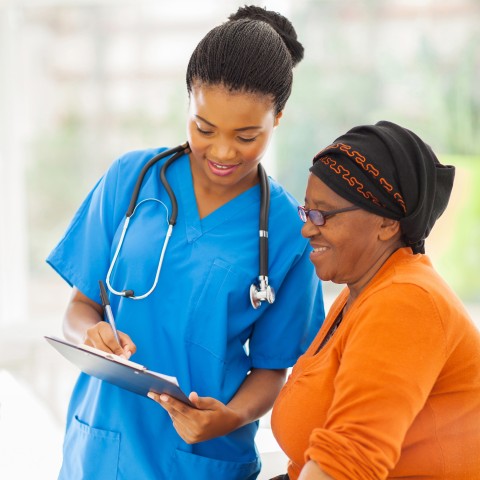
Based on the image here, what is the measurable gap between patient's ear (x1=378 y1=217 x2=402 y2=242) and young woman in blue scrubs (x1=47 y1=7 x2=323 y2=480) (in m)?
0.29

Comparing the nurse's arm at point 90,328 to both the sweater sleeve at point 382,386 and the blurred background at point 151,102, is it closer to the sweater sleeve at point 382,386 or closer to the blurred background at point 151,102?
the sweater sleeve at point 382,386

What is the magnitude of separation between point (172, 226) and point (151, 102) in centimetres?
221

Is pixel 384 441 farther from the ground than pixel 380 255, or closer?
closer

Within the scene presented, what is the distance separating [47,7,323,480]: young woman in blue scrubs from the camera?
4.87ft

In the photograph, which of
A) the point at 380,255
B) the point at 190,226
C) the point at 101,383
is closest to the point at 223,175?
the point at 190,226

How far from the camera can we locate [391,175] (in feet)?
4.24

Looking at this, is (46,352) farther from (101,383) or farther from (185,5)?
(101,383)

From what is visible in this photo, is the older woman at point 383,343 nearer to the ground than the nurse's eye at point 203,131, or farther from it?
nearer to the ground

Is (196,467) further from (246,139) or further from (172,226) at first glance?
(246,139)

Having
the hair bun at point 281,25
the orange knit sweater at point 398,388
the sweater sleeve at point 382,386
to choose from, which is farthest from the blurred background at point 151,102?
the sweater sleeve at point 382,386

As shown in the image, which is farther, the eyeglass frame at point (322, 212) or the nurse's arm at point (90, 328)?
the nurse's arm at point (90, 328)

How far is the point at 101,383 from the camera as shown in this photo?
1.59 metres

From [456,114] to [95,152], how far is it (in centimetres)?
174

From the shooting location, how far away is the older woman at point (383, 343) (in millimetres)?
1163
